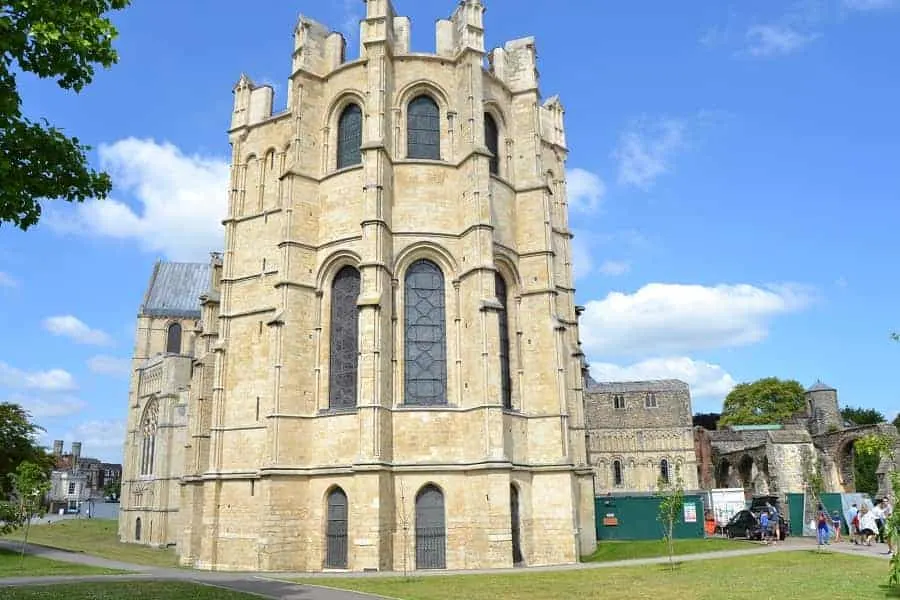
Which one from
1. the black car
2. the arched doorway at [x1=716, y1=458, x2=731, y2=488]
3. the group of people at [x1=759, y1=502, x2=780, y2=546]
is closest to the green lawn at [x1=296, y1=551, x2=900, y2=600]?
the group of people at [x1=759, y1=502, x2=780, y2=546]

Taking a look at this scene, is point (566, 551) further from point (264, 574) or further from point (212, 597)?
point (212, 597)

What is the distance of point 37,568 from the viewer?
2328cm

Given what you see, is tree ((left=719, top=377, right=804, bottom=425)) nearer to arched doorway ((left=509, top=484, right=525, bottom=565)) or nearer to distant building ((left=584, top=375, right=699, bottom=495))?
distant building ((left=584, top=375, right=699, bottom=495))

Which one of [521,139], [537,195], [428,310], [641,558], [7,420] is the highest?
[521,139]

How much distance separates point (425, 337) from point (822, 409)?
5258cm

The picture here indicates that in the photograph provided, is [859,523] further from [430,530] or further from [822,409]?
[822,409]

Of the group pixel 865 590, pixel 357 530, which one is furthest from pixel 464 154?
pixel 865 590

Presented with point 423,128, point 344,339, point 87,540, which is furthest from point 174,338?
point 423,128

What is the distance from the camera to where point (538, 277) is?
1077 inches

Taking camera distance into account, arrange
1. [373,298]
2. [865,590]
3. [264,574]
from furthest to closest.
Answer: [373,298] → [264,574] → [865,590]

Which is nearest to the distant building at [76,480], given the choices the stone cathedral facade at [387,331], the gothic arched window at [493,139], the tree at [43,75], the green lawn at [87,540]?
the green lawn at [87,540]

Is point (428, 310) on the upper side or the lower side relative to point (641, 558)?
upper

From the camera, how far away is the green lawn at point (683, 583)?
48.7ft

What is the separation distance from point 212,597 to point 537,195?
18.8 metres
